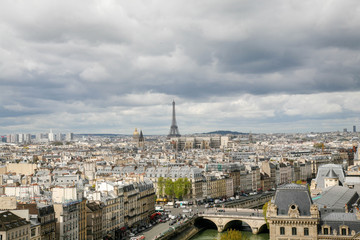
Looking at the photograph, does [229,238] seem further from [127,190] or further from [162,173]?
[162,173]

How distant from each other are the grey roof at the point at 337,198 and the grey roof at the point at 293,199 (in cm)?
955

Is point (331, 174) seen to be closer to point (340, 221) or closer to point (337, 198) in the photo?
point (337, 198)

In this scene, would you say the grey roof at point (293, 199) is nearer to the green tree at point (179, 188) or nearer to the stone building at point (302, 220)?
the stone building at point (302, 220)

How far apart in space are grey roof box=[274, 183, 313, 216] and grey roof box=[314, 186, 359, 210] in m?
9.55

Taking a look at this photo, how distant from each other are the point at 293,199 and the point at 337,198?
1603 centimetres

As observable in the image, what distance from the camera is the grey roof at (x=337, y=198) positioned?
61469mm

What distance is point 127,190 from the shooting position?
81375mm

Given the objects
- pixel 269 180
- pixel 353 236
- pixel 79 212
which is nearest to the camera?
pixel 353 236

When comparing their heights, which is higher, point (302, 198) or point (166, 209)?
point (302, 198)

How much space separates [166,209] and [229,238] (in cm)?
4297

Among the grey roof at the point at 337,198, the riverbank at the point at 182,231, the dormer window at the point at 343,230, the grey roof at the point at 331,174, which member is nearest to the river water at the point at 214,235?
the riverbank at the point at 182,231

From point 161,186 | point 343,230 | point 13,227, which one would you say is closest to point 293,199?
point 343,230

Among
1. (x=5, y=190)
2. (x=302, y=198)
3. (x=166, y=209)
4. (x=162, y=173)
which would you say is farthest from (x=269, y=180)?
(x=302, y=198)

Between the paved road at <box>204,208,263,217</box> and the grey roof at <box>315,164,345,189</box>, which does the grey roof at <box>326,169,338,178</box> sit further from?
the paved road at <box>204,208,263,217</box>
